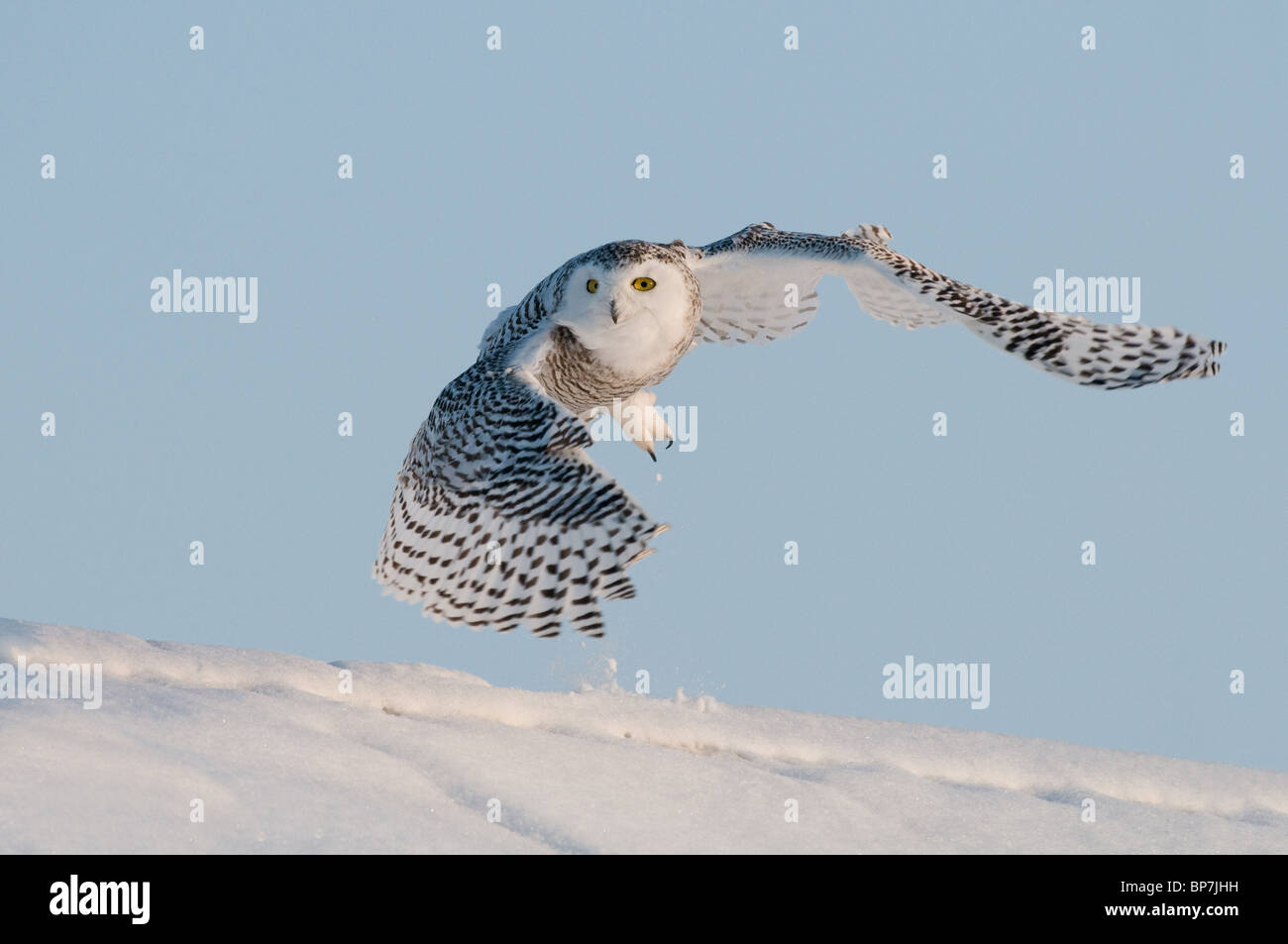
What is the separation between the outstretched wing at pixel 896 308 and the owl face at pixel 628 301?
955 millimetres

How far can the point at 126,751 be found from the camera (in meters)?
6.21

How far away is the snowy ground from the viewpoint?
5832mm

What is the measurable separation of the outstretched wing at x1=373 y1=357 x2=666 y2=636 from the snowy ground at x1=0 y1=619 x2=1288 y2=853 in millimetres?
862

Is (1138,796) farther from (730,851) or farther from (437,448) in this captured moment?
(437,448)

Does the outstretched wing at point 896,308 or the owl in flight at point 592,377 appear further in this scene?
the outstretched wing at point 896,308

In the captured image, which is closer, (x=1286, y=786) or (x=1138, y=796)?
(x=1138, y=796)

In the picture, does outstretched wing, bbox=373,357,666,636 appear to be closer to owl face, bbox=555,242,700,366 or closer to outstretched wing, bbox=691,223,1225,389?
owl face, bbox=555,242,700,366

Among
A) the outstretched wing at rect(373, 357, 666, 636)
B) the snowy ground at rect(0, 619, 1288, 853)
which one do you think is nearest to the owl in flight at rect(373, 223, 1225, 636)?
the outstretched wing at rect(373, 357, 666, 636)

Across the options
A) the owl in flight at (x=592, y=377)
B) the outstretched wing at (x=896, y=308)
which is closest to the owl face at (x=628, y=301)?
the owl in flight at (x=592, y=377)

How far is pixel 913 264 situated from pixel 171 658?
16.1 ft

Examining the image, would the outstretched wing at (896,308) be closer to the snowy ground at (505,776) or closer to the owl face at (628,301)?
the owl face at (628,301)

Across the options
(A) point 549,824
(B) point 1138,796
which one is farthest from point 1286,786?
(A) point 549,824

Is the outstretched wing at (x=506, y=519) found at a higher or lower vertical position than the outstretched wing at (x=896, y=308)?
lower

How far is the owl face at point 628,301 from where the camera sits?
25.6 ft
